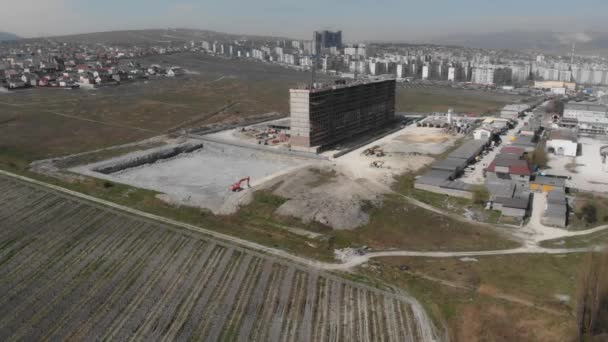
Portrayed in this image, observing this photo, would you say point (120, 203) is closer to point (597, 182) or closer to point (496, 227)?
point (496, 227)

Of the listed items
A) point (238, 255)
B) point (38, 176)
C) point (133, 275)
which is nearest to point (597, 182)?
point (238, 255)

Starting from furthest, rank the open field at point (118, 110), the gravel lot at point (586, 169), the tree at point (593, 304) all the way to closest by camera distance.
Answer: the open field at point (118, 110), the gravel lot at point (586, 169), the tree at point (593, 304)

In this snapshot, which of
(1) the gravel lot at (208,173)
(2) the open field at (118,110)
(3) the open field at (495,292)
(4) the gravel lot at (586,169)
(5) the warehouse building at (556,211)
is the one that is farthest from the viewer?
(2) the open field at (118,110)

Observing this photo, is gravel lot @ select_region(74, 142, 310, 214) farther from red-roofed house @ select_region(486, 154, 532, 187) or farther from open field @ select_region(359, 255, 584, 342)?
red-roofed house @ select_region(486, 154, 532, 187)

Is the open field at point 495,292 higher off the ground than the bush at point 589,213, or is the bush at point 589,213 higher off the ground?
the bush at point 589,213

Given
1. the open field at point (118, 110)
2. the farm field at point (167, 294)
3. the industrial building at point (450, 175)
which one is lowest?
the farm field at point (167, 294)

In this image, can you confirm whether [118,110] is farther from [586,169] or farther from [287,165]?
[586,169]

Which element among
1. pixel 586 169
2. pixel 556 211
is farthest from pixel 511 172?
pixel 586 169

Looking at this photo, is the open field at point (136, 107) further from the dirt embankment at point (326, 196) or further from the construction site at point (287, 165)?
the dirt embankment at point (326, 196)

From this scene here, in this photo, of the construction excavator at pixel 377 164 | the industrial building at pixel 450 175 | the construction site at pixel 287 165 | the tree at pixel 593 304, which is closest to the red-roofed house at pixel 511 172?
the industrial building at pixel 450 175
